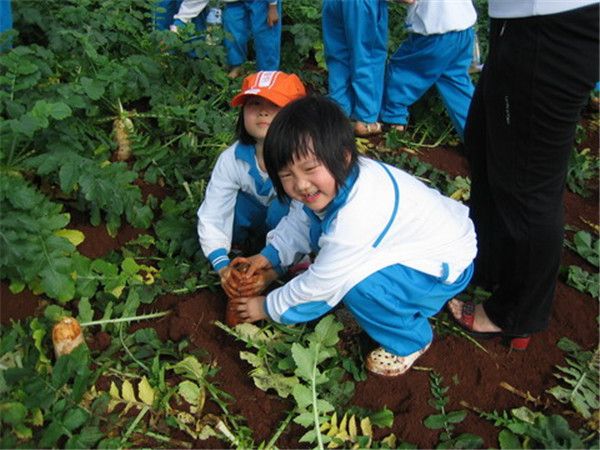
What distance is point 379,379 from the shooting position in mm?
2303

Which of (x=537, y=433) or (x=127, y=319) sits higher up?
(x=127, y=319)

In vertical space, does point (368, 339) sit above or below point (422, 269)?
below

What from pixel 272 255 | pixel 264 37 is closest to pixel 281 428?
pixel 272 255

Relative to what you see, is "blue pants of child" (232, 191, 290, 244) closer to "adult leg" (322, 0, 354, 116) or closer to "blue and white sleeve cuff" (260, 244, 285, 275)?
"blue and white sleeve cuff" (260, 244, 285, 275)

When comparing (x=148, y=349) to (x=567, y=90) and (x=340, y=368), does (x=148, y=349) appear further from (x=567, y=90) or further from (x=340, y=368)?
(x=567, y=90)

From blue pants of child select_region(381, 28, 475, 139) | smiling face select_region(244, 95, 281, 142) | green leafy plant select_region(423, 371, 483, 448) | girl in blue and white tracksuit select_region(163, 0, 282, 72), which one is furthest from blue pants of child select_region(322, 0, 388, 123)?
green leafy plant select_region(423, 371, 483, 448)

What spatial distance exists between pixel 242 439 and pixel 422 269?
34.6 inches

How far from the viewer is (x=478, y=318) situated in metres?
2.49

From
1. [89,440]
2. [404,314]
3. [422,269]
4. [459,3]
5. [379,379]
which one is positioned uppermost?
[459,3]

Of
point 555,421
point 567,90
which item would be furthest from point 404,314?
point 567,90

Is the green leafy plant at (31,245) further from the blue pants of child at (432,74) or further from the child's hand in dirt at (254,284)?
the blue pants of child at (432,74)

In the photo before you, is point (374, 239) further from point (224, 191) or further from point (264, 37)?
point (264, 37)

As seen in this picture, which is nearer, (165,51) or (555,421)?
(555,421)

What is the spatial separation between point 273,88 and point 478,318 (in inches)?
51.4
